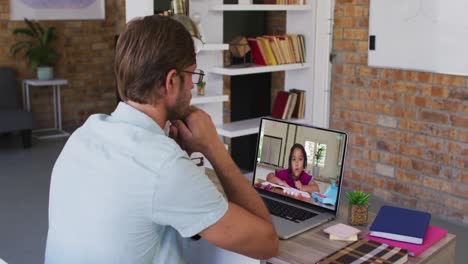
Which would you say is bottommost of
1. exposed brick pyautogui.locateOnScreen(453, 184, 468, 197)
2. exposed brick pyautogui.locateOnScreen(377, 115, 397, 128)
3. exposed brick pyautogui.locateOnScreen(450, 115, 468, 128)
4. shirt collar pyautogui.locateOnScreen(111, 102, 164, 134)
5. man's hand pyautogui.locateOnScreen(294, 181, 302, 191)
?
exposed brick pyautogui.locateOnScreen(453, 184, 468, 197)

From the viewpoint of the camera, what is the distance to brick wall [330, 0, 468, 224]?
401 centimetres

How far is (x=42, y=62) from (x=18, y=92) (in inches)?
19.3

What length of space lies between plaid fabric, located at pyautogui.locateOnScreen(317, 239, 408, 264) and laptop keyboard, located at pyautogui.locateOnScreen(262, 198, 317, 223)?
9.8 inches

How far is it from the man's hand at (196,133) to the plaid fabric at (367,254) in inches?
17.6

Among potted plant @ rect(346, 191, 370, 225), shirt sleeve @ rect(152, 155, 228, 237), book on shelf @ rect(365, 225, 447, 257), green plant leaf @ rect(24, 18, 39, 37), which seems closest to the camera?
shirt sleeve @ rect(152, 155, 228, 237)

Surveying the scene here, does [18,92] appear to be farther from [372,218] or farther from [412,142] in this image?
[372,218]

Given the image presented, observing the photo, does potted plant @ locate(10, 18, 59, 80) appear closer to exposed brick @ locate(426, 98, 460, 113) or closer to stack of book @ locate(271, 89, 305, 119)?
stack of book @ locate(271, 89, 305, 119)

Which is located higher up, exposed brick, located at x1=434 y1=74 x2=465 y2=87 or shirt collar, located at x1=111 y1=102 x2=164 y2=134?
shirt collar, located at x1=111 y1=102 x2=164 y2=134

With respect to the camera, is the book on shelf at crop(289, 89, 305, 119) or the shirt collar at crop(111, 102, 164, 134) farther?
the book on shelf at crop(289, 89, 305, 119)

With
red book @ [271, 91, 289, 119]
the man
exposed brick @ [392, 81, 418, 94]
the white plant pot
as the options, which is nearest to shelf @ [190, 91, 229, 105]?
red book @ [271, 91, 289, 119]

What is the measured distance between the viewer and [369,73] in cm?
443

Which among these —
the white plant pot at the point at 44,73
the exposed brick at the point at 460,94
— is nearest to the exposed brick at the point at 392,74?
the exposed brick at the point at 460,94

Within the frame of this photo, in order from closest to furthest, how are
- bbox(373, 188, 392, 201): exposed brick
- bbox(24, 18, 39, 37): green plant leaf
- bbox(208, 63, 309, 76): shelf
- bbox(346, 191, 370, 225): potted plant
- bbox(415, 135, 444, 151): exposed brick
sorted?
1. bbox(346, 191, 370, 225): potted plant
2. bbox(208, 63, 309, 76): shelf
3. bbox(415, 135, 444, 151): exposed brick
4. bbox(373, 188, 392, 201): exposed brick
5. bbox(24, 18, 39, 37): green plant leaf

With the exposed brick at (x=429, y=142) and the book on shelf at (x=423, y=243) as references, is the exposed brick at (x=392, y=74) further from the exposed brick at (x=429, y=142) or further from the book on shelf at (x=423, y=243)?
the book on shelf at (x=423, y=243)
